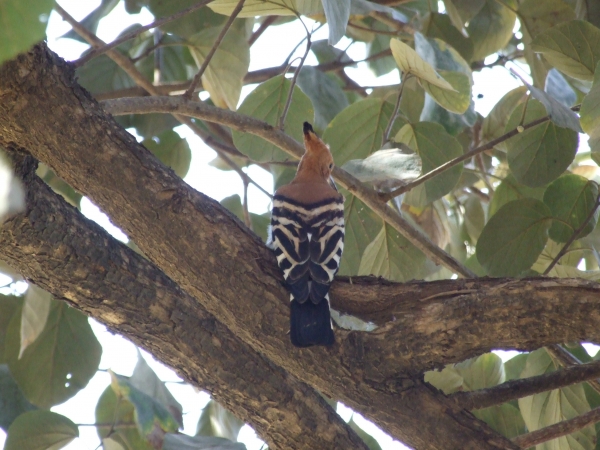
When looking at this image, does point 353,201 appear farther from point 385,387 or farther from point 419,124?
point 385,387

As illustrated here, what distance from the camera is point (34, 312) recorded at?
124 inches

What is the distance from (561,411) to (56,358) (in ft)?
8.52

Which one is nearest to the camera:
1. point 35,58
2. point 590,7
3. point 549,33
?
point 35,58

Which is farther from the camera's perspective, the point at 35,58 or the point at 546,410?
the point at 546,410

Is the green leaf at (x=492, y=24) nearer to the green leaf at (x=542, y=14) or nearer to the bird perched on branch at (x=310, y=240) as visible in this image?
the green leaf at (x=542, y=14)

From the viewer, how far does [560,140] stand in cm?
307

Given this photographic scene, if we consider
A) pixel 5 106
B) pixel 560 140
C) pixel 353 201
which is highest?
pixel 560 140

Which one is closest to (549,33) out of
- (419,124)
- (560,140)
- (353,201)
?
(560,140)

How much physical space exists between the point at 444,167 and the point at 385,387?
0.98m

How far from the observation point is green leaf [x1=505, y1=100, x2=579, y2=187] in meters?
3.08

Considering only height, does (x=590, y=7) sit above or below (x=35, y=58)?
above

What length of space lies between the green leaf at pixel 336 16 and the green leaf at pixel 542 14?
1844 millimetres

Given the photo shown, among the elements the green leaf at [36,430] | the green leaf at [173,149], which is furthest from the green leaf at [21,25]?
the green leaf at [173,149]

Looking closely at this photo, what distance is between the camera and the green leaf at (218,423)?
356cm
